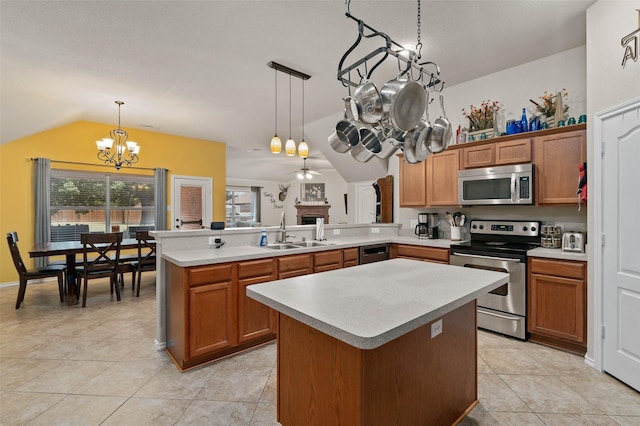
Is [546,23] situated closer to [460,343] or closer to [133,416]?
[460,343]

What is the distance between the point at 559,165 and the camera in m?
3.03

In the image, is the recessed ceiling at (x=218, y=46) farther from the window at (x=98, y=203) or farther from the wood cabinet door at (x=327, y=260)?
the wood cabinet door at (x=327, y=260)

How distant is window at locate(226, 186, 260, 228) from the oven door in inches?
347

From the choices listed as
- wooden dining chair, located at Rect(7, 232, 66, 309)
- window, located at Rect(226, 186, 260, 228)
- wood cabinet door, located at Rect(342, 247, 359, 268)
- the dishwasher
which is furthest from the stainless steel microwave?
window, located at Rect(226, 186, 260, 228)

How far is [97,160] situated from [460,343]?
21.6ft

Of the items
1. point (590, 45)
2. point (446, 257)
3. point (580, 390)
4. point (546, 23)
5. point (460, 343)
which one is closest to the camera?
point (460, 343)

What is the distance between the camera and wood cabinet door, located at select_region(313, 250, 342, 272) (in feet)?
10.9

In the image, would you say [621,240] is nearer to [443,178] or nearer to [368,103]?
[443,178]

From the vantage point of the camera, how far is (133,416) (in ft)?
6.33

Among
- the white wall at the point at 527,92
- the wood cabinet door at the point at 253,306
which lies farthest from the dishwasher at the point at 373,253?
the wood cabinet door at the point at 253,306

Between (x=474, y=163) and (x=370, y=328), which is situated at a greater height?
(x=474, y=163)

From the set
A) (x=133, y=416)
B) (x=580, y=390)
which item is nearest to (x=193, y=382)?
(x=133, y=416)

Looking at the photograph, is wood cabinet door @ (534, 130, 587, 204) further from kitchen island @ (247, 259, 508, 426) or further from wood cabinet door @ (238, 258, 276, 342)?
wood cabinet door @ (238, 258, 276, 342)

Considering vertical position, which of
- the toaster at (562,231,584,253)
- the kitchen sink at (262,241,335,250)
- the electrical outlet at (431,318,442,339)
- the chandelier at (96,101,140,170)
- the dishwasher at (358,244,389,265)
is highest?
the chandelier at (96,101,140,170)
